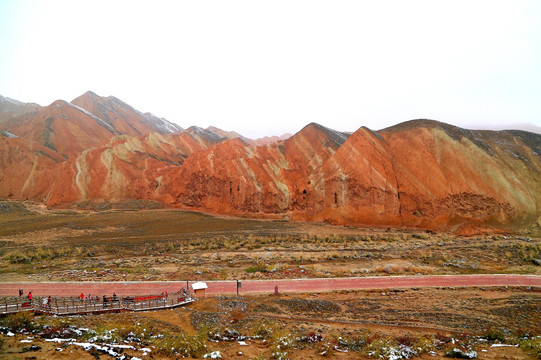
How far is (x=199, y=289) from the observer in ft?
53.5

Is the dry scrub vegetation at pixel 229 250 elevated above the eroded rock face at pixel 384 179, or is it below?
below

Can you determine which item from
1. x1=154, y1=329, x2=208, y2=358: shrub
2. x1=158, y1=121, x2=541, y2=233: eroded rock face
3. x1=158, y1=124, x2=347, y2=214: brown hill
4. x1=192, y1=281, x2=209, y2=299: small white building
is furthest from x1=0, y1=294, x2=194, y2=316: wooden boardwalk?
x1=158, y1=124, x2=347, y2=214: brown hill

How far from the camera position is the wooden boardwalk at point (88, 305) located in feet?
42.5

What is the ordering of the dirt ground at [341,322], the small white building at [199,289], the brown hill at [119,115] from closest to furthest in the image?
the dirt ground at [341,322] → the small white building at [199,289] → the brown hill at [119,115]

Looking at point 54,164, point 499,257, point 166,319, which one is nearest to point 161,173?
point 54,164

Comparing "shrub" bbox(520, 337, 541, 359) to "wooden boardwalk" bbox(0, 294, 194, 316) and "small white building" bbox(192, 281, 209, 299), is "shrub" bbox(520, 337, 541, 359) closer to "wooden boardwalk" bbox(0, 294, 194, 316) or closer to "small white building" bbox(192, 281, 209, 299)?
"small white building" bbox(192, 281, 209, 299)

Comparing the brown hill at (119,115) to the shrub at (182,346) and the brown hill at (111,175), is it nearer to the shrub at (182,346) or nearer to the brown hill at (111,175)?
the brown hill at (111,175)

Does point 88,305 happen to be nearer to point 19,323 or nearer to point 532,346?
point 19,323

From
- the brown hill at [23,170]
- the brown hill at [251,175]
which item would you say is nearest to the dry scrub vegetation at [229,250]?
the brown hill at [251,175]

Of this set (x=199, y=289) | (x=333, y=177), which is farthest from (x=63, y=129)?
(x=199, y=289)

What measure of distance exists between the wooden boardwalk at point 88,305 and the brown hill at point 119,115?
108996 mm

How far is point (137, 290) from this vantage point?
17484 millimetres

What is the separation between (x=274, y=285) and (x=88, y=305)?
9.72 meters

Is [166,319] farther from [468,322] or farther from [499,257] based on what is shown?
[499,257]
